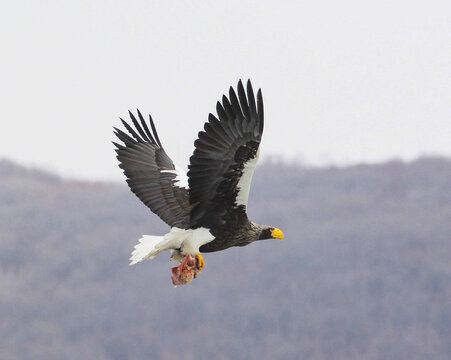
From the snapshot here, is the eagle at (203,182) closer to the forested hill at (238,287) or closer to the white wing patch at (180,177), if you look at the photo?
the white wing patch at (180,177)

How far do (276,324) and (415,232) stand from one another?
17.0m

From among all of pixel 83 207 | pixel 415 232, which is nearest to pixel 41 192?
pixel 83 207

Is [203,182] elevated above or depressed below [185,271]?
above

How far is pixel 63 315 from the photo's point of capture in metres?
96.2

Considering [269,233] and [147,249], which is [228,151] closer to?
Answer: [269,233]

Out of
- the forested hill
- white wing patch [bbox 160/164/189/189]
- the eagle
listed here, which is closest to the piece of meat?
the eagle

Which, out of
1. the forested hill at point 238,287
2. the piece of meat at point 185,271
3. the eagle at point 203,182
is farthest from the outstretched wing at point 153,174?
the forested hill at point 238,287

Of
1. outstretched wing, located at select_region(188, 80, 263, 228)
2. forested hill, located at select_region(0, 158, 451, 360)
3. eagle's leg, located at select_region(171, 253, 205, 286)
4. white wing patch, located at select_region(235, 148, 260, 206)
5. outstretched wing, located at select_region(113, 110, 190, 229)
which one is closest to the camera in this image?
outstretched wing, located at select_region(188, 80, 263, 228)

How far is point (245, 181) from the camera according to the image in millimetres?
11453

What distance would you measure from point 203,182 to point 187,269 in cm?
98

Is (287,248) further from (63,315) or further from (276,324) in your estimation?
(63,315)

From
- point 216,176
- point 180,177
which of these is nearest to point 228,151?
point 216,176

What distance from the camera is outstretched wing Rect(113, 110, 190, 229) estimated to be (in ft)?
42.2

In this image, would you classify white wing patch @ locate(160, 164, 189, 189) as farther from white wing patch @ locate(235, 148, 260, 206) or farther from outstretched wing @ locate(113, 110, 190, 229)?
white wing patch @ locate(235, 148, 260, 206)
